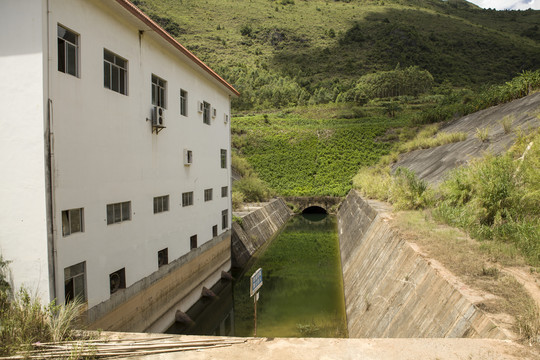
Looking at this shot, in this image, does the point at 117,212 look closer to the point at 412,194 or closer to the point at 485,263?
the point at 485,263

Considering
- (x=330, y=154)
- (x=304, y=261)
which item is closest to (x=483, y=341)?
(x=304, y=261)

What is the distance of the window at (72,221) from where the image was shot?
20.3 feet

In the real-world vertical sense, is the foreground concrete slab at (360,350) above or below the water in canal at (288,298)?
above

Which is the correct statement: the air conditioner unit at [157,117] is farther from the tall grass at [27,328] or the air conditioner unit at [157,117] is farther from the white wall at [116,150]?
the tall grass at [27,328]

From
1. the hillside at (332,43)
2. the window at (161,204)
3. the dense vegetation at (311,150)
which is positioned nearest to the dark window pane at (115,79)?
the window at (161,204)

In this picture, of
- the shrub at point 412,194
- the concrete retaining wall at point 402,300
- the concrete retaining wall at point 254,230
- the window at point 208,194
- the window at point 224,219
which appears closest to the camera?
the concrete retaining wall at point 402,300

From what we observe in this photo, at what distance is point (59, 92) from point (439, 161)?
1694 cm

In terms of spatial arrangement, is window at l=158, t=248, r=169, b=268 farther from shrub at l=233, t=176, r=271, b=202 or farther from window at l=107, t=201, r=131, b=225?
shrub at l=233, t=176, r=271, b=202

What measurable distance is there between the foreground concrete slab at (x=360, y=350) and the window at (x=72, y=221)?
A: 3103mm

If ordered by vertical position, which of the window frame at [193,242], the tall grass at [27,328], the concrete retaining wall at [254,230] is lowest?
the concrete retaining wall at [254,230]

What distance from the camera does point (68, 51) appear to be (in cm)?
638

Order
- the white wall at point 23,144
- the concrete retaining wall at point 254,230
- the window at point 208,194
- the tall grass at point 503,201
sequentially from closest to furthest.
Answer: the white wall at point 23,144, the tall grass at point 503,201, the window at point 208,194, the concrete retaining wall at point 254,230

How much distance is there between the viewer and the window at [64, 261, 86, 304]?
6242mm

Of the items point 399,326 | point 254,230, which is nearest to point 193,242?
point 399,326
